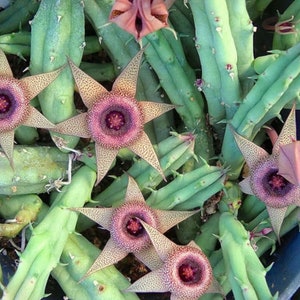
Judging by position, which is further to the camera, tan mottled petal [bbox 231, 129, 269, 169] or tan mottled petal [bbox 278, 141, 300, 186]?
tan mottled petal [bbox 231, 129, 269, 169]

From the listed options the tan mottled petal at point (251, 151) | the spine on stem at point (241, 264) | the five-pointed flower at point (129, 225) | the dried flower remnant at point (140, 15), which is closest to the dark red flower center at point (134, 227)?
the five-pointed flower at point (129, 225)

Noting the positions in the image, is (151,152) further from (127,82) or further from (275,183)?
(275,183)

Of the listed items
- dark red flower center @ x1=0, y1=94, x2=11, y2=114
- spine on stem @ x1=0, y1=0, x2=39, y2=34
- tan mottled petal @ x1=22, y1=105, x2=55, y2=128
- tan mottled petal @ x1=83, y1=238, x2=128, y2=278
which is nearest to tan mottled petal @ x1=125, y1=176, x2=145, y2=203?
tan mottled petal @ x1=83, y1=238, x2=128, y2=278

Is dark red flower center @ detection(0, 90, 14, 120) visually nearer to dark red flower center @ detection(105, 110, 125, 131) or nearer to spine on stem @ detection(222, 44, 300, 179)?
dark red flower center @ detection(105, 110, 125, 131)

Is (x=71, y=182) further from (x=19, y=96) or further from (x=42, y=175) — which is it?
(x=19, y=96)

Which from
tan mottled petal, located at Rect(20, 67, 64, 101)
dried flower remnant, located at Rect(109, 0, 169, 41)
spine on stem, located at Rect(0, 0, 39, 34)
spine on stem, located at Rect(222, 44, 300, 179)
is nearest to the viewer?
dried flower remnant, located at Rect(109, 0, 169, 41)

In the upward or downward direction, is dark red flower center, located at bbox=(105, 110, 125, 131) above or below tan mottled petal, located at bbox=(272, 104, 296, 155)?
above

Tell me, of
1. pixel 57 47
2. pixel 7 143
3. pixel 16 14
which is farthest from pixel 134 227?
pixel 16 14
